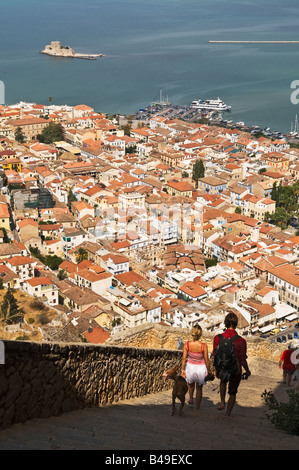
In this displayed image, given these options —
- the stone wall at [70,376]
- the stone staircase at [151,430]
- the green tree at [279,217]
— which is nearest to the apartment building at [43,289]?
the stone wall at [70,376]

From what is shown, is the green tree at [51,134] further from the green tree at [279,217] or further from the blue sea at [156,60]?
the green tree at [279,217]

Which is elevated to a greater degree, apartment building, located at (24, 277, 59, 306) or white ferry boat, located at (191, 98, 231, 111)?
white ferry boat, located at (191, 98, 231, 111)

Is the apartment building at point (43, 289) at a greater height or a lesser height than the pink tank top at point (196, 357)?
lesser

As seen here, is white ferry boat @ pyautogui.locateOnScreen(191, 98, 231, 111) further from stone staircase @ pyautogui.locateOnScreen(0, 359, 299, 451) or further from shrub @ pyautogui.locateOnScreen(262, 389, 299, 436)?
shrub @ pyautogui.locateOnScreen(262, 389, 299, 436)

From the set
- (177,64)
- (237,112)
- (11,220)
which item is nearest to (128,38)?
(177,64)

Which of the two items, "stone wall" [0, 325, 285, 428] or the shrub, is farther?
the shrub

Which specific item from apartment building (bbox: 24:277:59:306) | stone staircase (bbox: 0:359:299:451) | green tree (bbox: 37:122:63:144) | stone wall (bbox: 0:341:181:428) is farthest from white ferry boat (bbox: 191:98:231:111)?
stone staircase (bbox: 0:359:299:451)
